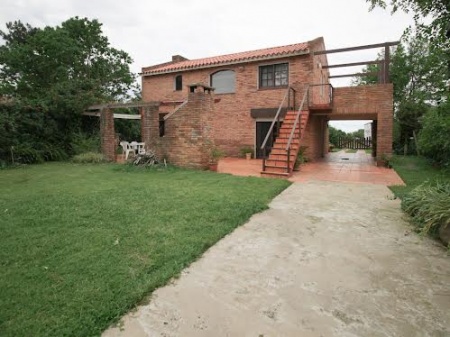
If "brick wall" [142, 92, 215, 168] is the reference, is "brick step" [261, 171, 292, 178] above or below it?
below

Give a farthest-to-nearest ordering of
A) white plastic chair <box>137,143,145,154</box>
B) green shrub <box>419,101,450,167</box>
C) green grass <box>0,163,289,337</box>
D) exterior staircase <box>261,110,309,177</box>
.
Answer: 1. white plastic chair <box>137,143,145,154</box>
2. exterior staircase <box>261,110,309,177</box>
3. green shrub <box>419,101,450,167</box>
4. green grass <box>0,163,289,337</box>

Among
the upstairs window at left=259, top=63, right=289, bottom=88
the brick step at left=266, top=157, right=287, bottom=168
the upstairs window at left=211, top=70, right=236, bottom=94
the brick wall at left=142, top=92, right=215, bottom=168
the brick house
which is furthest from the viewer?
the upstairs window at left=211, top=70, right=236, bottom=94

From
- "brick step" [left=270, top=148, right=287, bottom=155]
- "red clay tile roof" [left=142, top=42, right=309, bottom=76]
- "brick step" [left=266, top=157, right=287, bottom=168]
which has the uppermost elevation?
"red clay tile roof" [left=142, top=42, right=309, bottom=76]

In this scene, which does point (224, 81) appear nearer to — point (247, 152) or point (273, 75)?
point (273, 75)

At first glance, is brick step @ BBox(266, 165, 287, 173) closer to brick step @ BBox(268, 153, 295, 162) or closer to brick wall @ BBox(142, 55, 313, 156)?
brick step @ BBox(268, 153, 295, 162)

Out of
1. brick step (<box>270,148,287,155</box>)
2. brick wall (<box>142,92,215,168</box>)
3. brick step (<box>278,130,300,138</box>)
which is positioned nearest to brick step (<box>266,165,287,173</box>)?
brick step (<box>270,148,287,155</box>)

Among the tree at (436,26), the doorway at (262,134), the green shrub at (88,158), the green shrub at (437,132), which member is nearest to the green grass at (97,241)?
the green shrub at (437,132)

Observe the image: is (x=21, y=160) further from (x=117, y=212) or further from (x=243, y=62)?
(x=243, y=62)

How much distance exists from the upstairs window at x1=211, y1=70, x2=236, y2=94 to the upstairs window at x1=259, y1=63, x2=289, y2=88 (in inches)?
61.7

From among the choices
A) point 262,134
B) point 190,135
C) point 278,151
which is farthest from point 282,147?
point 262,134

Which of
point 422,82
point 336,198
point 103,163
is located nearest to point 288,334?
point 336,198

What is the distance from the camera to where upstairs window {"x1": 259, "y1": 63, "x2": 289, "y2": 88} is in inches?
520

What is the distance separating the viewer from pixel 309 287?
251 cm

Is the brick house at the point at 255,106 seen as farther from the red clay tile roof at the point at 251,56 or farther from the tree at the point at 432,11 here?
the tree at the point at 432,11
